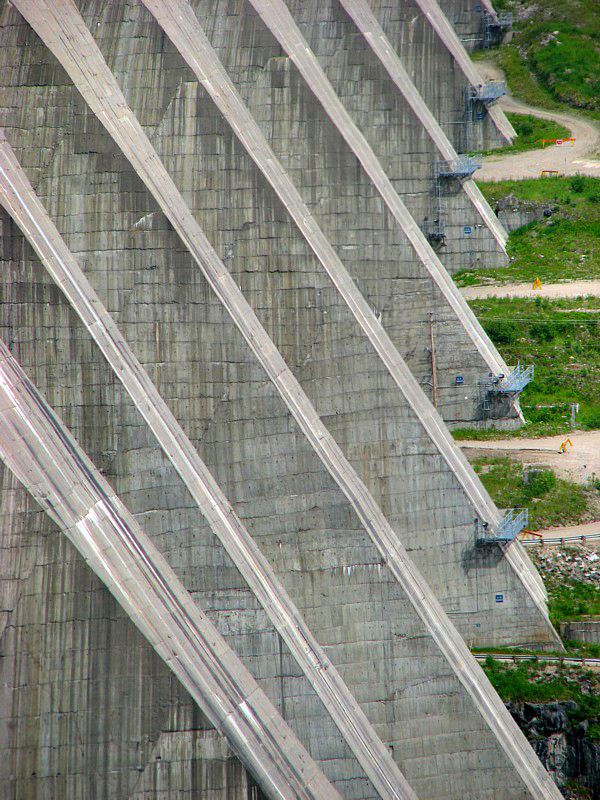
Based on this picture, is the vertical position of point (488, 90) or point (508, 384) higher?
point (488, 90)

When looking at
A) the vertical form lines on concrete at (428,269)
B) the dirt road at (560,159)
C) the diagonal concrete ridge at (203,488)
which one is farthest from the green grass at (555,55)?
the diagonal concrete ridge at (203,488)

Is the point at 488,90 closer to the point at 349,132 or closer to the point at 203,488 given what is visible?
the point at 349,132

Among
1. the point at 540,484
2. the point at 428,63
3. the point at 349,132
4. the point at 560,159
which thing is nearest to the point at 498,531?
the point at 540,484

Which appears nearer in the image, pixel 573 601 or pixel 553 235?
pixel 573 601

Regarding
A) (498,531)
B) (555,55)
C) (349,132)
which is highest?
(555,55)

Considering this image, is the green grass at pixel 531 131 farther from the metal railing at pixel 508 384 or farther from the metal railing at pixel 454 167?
the metal railing at pixel 508 384

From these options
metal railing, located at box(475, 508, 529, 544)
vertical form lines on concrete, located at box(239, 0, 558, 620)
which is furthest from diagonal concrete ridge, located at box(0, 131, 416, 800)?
metal railing, located at box(475, 508, 529, 544)
